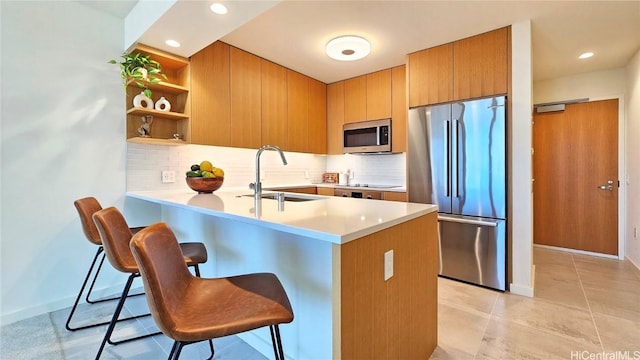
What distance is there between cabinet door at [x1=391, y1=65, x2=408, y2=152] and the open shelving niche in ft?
7.81

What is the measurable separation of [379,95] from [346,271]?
3240 millimetres

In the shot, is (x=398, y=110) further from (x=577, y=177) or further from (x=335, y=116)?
(x=577, y=177)

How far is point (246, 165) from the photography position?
370cm

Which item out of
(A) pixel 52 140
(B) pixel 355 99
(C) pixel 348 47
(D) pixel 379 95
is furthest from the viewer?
(B) pixel 355 99

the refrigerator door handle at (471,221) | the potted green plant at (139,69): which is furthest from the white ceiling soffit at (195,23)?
the refrigerator door handle at (471,221)

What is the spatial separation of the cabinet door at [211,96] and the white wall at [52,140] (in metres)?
0.61

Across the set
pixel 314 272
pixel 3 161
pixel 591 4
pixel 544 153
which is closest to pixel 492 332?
pixel 314 272

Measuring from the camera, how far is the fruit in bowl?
2342 millimetres

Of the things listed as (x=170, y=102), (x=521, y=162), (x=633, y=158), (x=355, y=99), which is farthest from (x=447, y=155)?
(x=170, y=102)

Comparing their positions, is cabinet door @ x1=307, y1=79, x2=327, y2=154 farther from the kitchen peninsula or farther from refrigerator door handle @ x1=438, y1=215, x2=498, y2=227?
the kitchen peninsula

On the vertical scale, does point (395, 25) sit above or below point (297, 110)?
above

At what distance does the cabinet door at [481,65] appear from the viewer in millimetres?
2631

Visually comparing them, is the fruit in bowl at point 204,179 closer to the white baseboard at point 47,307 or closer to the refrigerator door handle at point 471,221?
→ the white baseboard at point 47,307

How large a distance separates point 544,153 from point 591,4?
7.71ft
